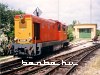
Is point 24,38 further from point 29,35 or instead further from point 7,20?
point 7,20

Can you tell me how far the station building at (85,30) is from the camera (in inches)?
2385

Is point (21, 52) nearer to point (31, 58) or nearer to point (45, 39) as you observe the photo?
point (31, 58)

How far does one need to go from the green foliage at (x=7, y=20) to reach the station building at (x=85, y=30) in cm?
3754

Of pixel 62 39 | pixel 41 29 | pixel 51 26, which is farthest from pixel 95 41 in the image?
pixel 41 29

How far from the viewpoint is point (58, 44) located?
22.2 m

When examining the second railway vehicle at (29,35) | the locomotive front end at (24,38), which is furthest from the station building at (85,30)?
the locomotive front end at (24,38)

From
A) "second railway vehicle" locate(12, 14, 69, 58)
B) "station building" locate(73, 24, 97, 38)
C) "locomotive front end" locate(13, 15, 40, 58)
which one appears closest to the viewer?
"locomotive front end" locate(13, 15, 40, 58)

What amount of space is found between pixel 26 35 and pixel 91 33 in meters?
46.7

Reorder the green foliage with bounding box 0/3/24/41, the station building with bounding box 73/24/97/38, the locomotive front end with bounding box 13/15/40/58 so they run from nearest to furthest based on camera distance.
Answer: the locomotive front end with bounding box 13/15/40/58 → the green foliage with bounding box 0/3/24/41 → the station building with bounding box 73/24/97/38

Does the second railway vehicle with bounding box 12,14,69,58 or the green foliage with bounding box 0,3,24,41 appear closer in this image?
the second railway vehicle with bounding box 12,14,69,58

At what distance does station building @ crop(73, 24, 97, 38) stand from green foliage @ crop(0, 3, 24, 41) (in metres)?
37.5

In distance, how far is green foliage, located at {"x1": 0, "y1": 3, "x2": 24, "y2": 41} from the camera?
873 inches

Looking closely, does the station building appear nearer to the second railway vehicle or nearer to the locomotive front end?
the second railway vehicle

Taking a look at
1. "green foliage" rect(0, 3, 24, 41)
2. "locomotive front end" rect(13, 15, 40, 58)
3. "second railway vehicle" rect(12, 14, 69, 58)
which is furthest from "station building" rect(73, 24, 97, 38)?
"locomotive front end" rect(13, 15, 40, 58)
